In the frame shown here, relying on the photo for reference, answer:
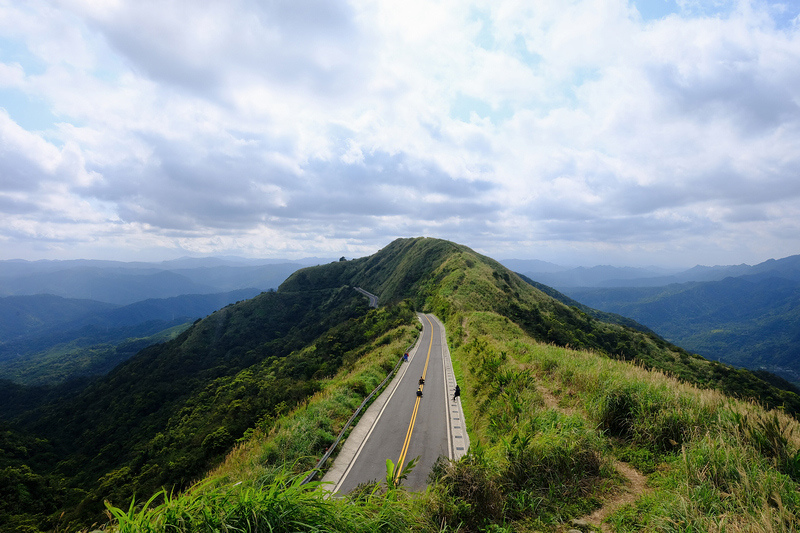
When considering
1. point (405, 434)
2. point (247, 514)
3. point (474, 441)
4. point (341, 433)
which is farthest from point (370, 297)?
point (247, 514)

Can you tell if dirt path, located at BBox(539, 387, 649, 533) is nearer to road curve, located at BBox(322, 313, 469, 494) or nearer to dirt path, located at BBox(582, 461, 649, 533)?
dirt path, located at BBox(582, 461, 649, 533)

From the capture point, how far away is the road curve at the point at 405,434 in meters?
13.0

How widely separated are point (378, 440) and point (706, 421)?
13.1 meters

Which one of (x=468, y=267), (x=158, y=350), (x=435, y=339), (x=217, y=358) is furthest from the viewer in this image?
(x=158, y=350)

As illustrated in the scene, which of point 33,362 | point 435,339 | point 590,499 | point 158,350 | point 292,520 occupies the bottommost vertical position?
point 33,362

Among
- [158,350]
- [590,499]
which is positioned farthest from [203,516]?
[158,350]

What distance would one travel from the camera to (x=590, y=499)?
5.85 metres

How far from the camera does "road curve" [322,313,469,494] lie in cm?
1295

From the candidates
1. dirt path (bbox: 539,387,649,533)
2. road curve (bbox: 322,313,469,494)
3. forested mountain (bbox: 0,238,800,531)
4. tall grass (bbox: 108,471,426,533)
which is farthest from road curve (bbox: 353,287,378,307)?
tall grass (bbox: 108,471,426,533)

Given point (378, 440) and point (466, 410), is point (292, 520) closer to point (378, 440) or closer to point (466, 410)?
point (378, 440)

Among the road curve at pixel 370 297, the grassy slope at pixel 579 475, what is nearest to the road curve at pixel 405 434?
the grassy slope at pixel 579 475

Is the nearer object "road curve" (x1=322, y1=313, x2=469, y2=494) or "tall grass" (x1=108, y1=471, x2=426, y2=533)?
"tall grass" (x1=108, y1=471, x2=426, y2=533)

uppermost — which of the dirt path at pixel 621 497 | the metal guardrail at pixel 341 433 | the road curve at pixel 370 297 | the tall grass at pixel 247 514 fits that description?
the tall grass at pixel 247 514

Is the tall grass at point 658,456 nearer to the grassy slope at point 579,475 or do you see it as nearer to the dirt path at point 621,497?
the grassy slope at point 579,475
